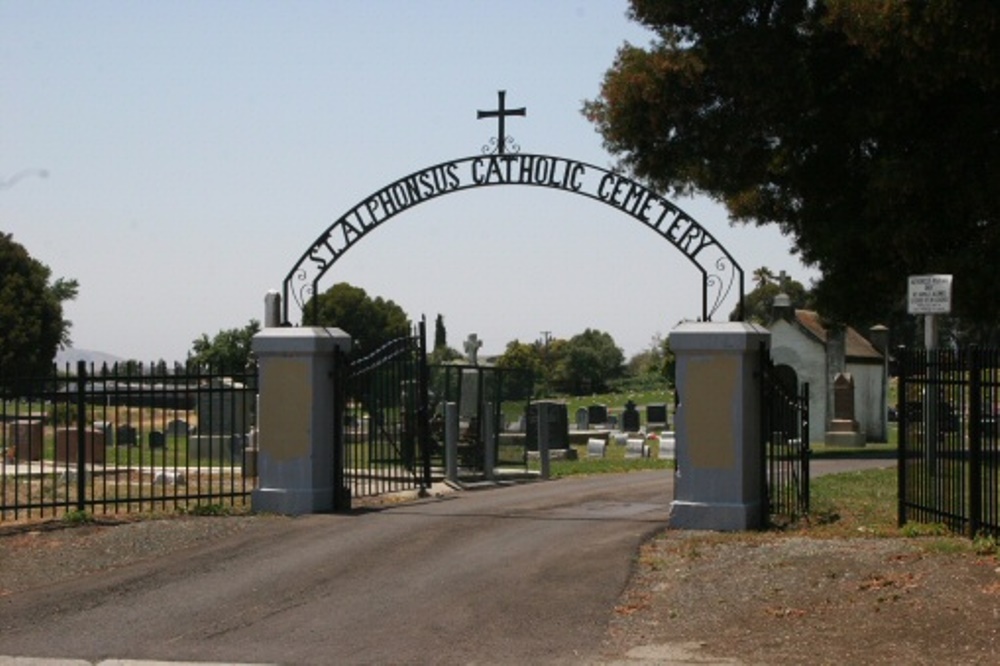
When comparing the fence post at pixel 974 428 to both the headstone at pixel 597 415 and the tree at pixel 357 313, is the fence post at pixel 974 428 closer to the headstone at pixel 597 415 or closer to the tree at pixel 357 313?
the headstone at pixel 597 415

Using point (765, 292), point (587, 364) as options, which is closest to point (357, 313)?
point (587, 364)

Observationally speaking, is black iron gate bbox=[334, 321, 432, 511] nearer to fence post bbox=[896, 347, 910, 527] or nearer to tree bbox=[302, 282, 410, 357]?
fence post bbox=[896, 347, 910, 527]

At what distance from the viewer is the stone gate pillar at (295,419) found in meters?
16.0

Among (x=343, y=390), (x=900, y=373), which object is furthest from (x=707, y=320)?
(x=343, y=390)

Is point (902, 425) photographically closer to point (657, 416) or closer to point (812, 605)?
point (812, 605)

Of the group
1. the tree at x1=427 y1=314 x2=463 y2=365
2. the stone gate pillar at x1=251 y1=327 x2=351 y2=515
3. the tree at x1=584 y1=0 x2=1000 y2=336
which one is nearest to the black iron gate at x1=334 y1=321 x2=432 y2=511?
the stone gate pillar at x1=251 y1=327 x2=351 y2=515

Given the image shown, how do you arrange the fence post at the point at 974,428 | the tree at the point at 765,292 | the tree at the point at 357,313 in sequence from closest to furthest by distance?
1. the fence post at the point at 974,428
2. the tree at the point at 765,292
3. the tree at the point at 357,313

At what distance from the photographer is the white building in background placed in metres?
43.9

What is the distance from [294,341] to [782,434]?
5.35 m

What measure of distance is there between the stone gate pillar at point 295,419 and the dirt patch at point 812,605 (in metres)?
4.29

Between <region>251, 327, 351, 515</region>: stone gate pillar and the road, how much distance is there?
55cm

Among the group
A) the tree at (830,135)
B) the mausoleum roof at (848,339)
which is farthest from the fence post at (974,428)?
the mausoleum roof at (848,339)

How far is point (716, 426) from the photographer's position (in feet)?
48.1

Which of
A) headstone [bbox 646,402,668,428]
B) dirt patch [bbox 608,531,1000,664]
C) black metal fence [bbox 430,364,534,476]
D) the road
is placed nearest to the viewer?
dirt patch [bbox 608,531,1000,664]
